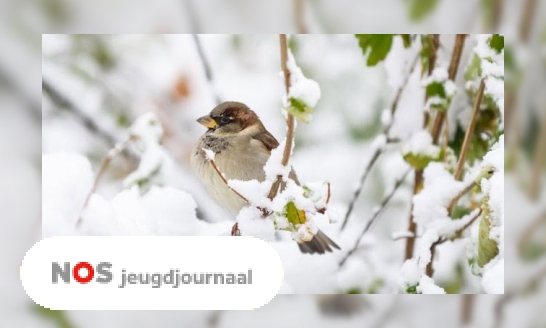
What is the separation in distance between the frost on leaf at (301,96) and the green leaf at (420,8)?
6.6 inches

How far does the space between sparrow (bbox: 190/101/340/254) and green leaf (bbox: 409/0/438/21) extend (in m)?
0.26

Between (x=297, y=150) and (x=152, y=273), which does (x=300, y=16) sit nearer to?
(x=297, y=150)

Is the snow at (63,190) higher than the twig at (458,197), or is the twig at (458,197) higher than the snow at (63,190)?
the snow at (63,190)

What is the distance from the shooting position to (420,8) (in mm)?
852

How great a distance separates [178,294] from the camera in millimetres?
853

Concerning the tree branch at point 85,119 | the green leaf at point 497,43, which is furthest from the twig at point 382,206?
the tree branch at point 85,119

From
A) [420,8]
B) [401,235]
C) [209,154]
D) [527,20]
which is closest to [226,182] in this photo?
[209,154]

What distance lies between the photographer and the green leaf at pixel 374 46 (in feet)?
2.79

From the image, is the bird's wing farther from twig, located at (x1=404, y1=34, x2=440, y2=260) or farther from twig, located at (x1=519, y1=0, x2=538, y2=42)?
twig, located at (x1=519, y1=0, x2=538, y2=42)

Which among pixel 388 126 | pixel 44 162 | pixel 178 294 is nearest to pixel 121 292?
pixel 178 294

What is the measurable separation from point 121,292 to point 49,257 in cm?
11

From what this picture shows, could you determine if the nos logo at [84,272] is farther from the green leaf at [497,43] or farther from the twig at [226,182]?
the green leaf at [497,43]

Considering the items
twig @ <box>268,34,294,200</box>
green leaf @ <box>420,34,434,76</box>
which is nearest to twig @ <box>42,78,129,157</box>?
twig @ <box>268,34,294,200</box>

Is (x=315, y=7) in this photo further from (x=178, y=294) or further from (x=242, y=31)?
(x=178, y=294)
